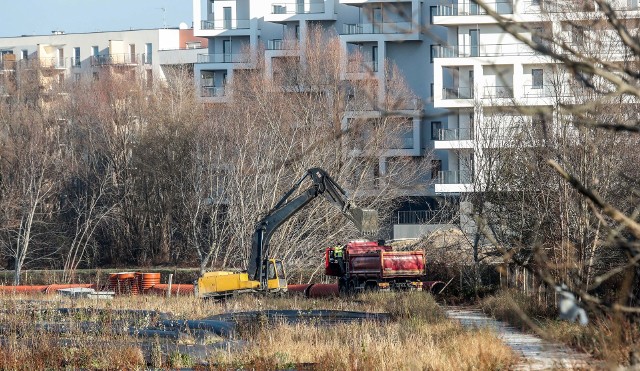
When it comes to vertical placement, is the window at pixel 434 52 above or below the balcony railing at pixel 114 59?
below

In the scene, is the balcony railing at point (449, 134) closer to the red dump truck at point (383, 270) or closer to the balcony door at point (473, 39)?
the balcony door at point (473, 39)

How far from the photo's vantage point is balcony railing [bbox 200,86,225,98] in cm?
7238

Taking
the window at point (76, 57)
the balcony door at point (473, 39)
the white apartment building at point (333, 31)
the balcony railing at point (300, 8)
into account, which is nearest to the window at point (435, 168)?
the white apartment building at point (333, 31)

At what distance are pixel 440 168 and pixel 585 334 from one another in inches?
2020

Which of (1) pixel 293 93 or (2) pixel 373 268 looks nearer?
(2) pixel 373 268

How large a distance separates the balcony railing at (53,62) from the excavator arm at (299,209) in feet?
219

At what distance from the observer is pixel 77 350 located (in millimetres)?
16047

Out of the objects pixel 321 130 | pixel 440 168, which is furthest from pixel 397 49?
pixel 321 130

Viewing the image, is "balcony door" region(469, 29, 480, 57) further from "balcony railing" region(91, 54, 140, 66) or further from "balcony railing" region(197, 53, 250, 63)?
"balcony railing" region(91, 54, 140, 66)

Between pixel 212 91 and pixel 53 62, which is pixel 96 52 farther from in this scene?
pixel 212 91

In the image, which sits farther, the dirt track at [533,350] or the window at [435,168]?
the window at [435,168]

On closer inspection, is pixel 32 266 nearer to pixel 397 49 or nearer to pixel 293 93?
pixel 293 93

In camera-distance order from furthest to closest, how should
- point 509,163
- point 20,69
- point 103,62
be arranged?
point 103,62, point 20,69, point 509,163

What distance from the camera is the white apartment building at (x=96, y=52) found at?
92438 mm
